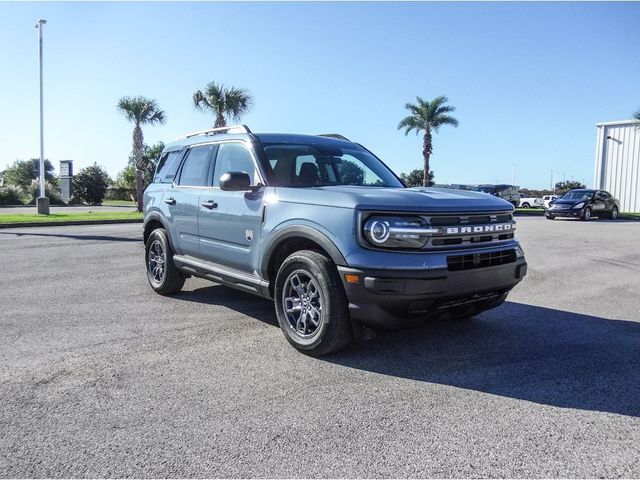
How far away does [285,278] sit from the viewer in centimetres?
432

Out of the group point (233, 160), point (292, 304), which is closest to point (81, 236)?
point (233, 160)

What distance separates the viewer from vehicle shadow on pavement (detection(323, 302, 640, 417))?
3453mm

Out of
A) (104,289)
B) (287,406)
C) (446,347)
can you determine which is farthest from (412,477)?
(104,289)

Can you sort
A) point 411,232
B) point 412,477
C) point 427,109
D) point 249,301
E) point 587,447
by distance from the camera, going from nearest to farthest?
1. point 412,477
2. point 587,447
3. point 411,232
4. point 249,301
5. point 427,109

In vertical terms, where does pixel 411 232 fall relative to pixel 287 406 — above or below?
above

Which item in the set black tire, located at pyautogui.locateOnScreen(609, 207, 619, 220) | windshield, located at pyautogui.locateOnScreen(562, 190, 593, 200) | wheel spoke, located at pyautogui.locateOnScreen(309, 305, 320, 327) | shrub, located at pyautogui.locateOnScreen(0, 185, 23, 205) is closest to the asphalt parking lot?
wheel spoke, located at pyautogui.locateOnScreen(309, 305, 320, 327)

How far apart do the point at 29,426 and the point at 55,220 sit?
1780 cm

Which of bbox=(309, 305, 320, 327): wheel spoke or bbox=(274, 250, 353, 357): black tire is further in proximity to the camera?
bbox=(309, 305, 320, 327): wheel spoke

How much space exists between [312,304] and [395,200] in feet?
3.59

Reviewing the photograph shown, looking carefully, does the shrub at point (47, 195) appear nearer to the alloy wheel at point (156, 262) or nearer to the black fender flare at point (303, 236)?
the alloy wheel at point (156, 262)

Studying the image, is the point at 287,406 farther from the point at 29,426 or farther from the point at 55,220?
the point at 55,220

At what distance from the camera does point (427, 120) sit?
1692 inches

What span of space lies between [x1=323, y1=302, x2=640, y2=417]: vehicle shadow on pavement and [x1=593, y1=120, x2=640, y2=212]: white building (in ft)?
130

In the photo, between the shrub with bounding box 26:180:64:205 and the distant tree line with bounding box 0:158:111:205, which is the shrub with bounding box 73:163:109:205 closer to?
the distant tree line with bounding box 0:158:111:205
